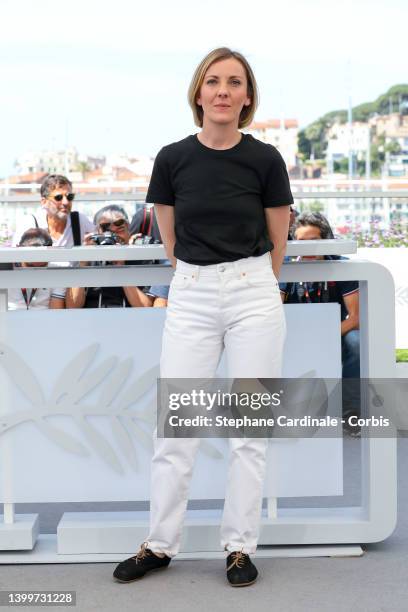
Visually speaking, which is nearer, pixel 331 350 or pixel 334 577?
pixel 334 577

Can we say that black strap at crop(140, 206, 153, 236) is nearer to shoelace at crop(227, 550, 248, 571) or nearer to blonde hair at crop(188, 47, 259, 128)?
blonde hair at crop(188, 47, 259, 128)

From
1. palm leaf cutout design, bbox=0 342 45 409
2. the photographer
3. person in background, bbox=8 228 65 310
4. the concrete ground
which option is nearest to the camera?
the concrete ground

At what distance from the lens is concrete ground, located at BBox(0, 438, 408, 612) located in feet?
12.5

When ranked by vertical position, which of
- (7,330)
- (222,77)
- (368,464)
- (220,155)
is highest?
(222,77)

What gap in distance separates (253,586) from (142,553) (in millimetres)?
410

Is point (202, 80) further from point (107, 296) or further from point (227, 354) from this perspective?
point (107, 296)

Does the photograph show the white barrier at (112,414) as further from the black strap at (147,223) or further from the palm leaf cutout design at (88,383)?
the black strap at (147,223)

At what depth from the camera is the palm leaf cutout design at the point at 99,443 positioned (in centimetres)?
432

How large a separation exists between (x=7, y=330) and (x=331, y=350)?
4.03ft

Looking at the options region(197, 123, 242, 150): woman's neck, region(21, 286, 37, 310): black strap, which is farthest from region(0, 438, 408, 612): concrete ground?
region(21, 286, 37, 310): black strap

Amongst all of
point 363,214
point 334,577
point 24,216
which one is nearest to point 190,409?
point 334,577

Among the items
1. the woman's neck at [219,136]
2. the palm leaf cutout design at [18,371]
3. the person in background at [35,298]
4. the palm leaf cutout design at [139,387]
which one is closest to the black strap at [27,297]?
the person in background at [35,298]

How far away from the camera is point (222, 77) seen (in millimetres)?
3928

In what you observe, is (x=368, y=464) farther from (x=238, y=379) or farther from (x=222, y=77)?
(x=222, y=77)
